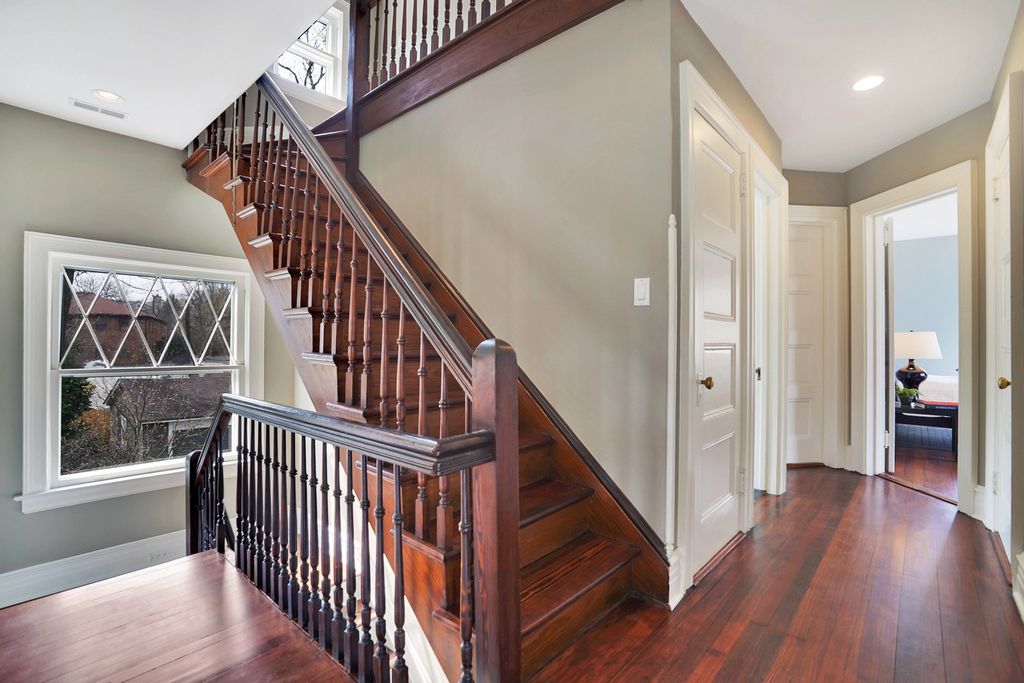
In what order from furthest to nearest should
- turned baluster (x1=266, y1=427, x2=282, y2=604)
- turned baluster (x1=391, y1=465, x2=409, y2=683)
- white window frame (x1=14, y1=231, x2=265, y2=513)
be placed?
white window frame (x1=14, y1=231, x2=265, y2=513) → turned baluster (x1=266, y1=427, x2=282, y2=604) → turned baluster (x1=391, y1=465, x2=409, y2=683)

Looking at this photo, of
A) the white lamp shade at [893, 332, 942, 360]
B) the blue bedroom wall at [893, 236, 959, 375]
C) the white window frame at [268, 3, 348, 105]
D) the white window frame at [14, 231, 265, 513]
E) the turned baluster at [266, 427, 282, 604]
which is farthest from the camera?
the blue bedroom wall at [893, 236, 959, 375]

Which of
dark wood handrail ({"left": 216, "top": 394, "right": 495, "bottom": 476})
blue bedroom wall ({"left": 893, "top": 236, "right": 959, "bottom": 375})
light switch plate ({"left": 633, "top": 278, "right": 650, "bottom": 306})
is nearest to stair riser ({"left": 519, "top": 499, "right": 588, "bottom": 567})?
dark wood handrail ({"left": 216, "top": 394, "right": 495, "bottom": 476})

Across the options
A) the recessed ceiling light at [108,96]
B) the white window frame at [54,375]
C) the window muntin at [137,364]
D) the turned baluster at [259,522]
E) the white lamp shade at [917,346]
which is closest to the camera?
the turned baluster at [259,522]

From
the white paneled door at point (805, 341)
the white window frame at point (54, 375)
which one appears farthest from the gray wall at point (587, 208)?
the white window frame at point (54, 375)

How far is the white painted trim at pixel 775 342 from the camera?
10.4ft

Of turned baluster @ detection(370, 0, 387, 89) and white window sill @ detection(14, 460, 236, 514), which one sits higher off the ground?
turned baluster @ detection(370, 0, 387, 89)

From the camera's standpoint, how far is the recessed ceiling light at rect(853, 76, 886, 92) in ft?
8.40

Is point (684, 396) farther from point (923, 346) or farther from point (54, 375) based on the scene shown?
point (923, 346)

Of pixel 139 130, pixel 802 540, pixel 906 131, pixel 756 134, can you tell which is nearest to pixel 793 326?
pixel 906 131

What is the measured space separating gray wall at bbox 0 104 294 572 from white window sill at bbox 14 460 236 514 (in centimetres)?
5

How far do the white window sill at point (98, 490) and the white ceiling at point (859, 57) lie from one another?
163 inches

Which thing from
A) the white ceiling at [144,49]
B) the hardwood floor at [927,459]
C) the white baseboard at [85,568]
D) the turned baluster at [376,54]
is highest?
the turned baluster at [376,54]

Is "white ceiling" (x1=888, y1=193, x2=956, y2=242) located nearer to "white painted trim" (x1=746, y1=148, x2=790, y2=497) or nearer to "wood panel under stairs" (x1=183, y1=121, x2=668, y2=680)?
"white painted trim" (x1=746, y1=148, x2=790, y2=497)

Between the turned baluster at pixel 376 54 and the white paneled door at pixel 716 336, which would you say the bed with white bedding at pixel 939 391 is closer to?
the white paneled door at pixel 716 336
